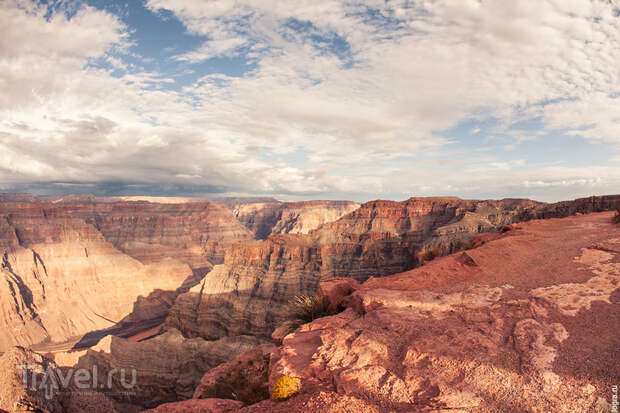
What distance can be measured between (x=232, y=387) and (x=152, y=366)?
26788mm

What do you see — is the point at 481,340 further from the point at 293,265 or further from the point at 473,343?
the point at 293,265

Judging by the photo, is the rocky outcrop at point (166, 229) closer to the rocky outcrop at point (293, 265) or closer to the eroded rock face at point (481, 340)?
the rocky outcrop at point (293, 265)

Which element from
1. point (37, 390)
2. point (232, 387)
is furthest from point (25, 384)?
point (232, 387)

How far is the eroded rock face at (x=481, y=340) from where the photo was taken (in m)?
4.93

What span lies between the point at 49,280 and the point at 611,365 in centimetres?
8882

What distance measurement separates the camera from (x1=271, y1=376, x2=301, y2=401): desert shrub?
6.04 metres

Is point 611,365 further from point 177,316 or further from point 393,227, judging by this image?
point 393,227

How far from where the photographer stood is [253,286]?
2021 inches

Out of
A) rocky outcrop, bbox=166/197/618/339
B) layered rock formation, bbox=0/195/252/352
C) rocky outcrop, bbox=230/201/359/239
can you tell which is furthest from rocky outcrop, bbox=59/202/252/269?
rocky outcrop, bbox=166/197/618/339

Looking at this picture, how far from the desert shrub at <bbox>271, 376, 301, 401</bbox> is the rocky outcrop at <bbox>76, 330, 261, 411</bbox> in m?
27.1

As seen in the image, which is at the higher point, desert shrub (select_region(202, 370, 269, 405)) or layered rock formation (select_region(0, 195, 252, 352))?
desert shrub (select_region(202, 370, 269, 405))

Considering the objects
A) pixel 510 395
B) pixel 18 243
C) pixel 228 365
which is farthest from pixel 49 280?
pixel 510 395

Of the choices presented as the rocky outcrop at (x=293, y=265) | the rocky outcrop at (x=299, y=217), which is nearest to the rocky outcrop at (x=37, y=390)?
the rocky outcrop at (x=293, y=265)

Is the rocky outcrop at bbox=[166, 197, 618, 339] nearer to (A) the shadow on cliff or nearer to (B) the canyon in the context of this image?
(B) the canyon
